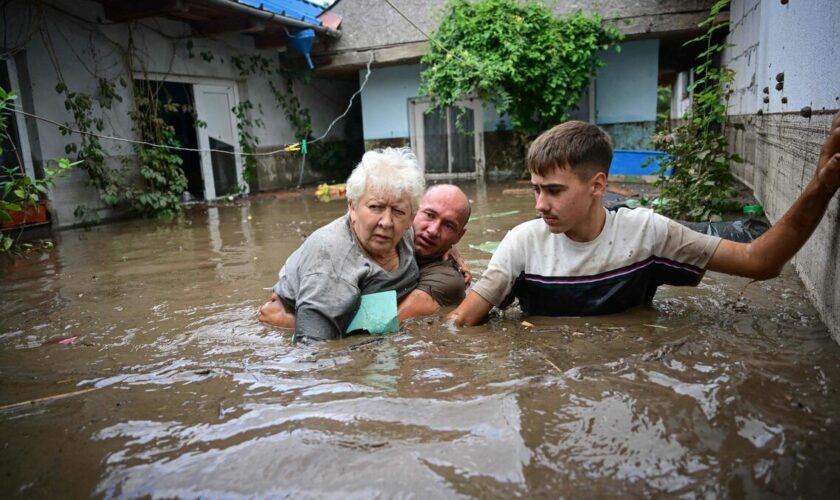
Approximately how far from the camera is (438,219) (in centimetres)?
334

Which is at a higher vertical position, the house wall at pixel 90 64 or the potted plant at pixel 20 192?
the house wall at pixel 90 64

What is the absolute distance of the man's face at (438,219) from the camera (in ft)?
10.9

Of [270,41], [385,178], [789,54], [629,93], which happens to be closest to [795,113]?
[789,54]

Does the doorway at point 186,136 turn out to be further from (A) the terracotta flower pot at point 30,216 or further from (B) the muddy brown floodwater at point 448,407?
(B) the muddy brown floodwater at point 448,407

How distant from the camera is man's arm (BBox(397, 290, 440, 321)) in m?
3.12

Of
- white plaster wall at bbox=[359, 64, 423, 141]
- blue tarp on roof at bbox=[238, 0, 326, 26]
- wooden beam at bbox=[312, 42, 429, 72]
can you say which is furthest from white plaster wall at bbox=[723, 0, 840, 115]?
blue tarp on roof at bbox=[238, 0, 326, 26]

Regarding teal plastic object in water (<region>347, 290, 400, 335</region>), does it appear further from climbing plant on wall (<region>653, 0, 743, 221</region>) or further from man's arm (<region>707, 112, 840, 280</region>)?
climbing plant on wall (<region>653, 0, 743, 221</region>)

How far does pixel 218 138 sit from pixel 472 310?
10.4 m

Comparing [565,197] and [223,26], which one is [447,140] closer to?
[223,26]

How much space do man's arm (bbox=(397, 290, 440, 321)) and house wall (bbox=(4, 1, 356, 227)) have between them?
7355mm

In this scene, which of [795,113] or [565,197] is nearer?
[565,197]

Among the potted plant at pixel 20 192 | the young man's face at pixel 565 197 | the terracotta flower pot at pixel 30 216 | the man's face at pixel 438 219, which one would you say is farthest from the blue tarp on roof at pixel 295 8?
the young man's face at pixel 565 197

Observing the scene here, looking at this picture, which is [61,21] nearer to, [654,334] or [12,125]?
[12,125]

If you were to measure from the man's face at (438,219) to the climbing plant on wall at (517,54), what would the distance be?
26.7 feet
